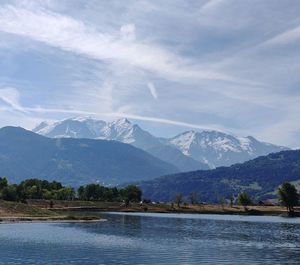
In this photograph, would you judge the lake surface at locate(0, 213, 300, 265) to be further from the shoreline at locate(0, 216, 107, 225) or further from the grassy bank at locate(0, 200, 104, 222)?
the grassy bank at locate(0, 200, 104, 222)

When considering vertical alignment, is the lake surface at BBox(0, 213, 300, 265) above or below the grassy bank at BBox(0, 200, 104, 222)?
below

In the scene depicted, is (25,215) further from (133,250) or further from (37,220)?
(133,250)

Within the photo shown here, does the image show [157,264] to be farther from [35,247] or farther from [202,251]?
[35,247]

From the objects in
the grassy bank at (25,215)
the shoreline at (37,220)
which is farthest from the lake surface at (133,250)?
the grassy bank at (25,215)

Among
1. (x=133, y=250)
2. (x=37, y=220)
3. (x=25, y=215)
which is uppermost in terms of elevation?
(x=25, y=215)

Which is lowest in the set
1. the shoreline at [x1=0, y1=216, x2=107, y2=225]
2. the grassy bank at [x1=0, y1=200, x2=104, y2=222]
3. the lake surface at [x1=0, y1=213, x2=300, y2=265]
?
the lake surface at [x1=0, y1=213, x2=300, y2=265]

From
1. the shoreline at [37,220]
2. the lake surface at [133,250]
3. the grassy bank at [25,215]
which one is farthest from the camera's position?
the grassy bank at [25,215]

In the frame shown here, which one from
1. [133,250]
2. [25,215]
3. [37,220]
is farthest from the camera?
[25,215]

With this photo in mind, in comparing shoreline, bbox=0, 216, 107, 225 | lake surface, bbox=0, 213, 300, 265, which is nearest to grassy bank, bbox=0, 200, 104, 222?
shoreline, bbox=0, 216, 107, 225

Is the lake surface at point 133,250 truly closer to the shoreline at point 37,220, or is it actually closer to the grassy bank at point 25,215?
the shoreline at point 37,220

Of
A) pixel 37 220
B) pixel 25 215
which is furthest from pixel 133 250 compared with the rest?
pixel 25 215

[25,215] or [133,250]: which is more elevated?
[25,215]

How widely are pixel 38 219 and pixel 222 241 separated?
3022 inches

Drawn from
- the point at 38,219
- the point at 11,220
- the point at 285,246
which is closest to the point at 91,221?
the point at 38,219
